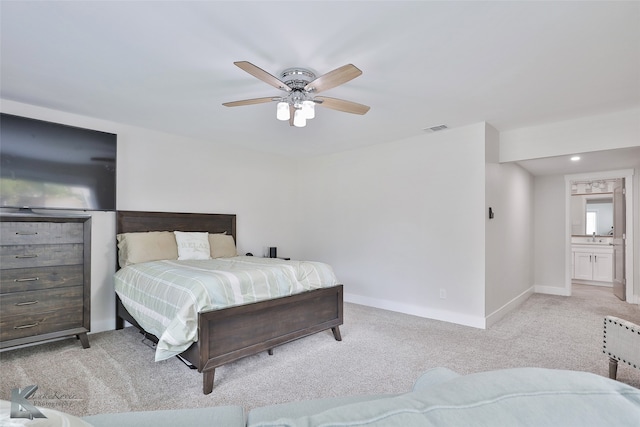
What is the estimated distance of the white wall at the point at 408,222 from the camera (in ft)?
12.8

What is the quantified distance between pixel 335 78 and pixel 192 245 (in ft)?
9.13

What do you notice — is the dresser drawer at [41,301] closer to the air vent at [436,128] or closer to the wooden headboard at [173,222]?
the wooden headboard at [173,222]

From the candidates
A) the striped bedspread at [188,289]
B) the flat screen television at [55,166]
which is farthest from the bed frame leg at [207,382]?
the flat screen television at [55,166]

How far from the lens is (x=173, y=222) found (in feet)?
13.8

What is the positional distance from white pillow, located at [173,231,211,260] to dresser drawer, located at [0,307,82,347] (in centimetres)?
113

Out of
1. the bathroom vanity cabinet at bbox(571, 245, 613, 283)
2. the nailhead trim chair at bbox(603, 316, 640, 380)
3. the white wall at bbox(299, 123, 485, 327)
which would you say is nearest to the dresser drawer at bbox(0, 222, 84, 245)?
the white wall at bbox(299, 123, 485, 327)

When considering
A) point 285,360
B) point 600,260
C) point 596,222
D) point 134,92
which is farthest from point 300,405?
point 596,222

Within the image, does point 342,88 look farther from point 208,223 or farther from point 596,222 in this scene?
point 596,222

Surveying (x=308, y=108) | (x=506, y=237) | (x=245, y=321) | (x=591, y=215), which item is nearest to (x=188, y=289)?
(x=245, y=321)

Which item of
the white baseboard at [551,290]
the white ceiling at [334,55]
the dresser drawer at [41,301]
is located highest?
the white ceiling at [334,55]

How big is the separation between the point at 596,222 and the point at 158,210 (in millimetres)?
8533

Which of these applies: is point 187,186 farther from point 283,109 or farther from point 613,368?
point 613,368

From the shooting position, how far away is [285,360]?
2863mm

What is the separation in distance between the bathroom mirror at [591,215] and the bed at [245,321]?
21.3 feet
